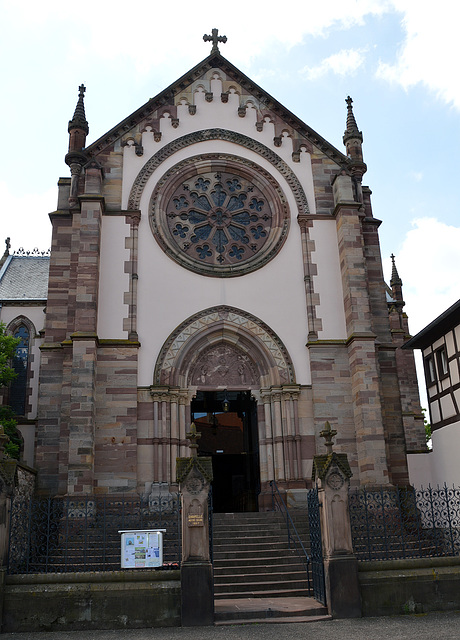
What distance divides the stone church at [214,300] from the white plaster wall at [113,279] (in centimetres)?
5

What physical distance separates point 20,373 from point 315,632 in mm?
21434

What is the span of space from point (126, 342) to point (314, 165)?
9300 millimetres

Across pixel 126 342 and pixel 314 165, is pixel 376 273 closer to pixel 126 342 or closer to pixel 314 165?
pixel 314 165

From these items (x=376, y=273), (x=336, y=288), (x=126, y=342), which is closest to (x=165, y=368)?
(x=126, y=342)

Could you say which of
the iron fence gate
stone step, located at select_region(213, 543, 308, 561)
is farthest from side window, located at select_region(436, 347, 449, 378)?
the iron fence gate

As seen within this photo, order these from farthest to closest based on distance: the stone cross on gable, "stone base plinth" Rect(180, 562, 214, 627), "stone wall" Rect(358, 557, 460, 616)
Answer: the stone cross on gable < "stone wall" Rect(358, 557, 460, 616) < "stone base plinth" Rect(180, 562, 214, 627)

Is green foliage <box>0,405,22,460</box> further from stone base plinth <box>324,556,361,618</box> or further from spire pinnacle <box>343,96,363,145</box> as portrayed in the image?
spire pinnacle <box>343,96,363,145</box>

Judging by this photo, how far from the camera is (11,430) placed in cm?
2448

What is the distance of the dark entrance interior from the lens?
72.0 feet

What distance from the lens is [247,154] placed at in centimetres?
2228

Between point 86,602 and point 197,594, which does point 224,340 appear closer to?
point 197,594

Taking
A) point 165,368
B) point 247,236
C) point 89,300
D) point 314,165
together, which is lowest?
point 165,368

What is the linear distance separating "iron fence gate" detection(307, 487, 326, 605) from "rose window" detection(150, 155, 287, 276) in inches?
382

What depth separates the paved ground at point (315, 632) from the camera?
9.44 m
